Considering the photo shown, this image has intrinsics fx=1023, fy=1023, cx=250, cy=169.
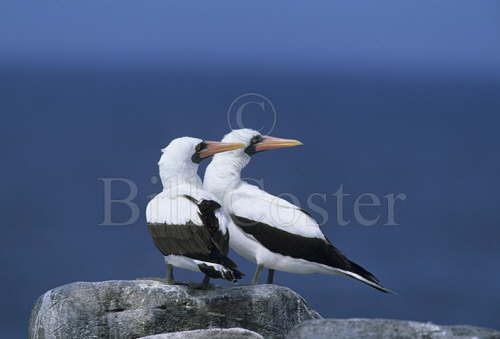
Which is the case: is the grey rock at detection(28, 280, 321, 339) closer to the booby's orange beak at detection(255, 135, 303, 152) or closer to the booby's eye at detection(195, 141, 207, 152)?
the booby's eye at detection(195, 141, 207, 152)

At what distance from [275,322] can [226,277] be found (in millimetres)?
1157

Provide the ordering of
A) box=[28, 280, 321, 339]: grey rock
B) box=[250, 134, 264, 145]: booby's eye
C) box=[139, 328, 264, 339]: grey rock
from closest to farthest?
box=[139, 328, 264, 339]: grey rock, box=[28, 280, 321, 339]: grey rock, box=[250, 134, 264, 145]: booby's eye

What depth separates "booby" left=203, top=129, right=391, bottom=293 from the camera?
36.2 feet

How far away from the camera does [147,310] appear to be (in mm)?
10047

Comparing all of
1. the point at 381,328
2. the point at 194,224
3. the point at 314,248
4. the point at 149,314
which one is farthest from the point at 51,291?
the point at 381,328

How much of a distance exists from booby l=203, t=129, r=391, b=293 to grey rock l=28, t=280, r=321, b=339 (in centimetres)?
82

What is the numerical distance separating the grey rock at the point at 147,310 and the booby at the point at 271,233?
82 centimetres

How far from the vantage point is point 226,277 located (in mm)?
9312

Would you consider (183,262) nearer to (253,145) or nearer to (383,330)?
(253,145)

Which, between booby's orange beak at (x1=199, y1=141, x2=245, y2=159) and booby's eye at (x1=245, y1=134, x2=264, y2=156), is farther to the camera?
booby's eye at (x1=245, y1=134, x2=264, y2=156)

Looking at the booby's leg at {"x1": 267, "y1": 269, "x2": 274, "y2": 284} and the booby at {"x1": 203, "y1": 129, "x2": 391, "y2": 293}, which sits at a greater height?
the booby at {"x1": 203, "y1": 129, "x2": 391, "y2": 293}

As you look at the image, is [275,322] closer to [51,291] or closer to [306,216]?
[306,216]

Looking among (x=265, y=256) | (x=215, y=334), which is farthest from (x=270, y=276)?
(x=215, y=334)

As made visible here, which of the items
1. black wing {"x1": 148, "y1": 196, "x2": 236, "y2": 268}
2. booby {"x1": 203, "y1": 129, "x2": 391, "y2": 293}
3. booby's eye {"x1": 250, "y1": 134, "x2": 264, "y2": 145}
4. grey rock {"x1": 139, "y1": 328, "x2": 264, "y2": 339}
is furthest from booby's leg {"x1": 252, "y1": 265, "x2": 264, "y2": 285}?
grey rock {"x1": 139, "y1": 328, "x2": 264, "y2": 339}
